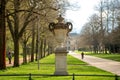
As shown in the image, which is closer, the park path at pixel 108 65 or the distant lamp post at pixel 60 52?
the distant lamp post at pixel 60 52

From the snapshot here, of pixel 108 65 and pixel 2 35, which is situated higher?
pixel 2 35

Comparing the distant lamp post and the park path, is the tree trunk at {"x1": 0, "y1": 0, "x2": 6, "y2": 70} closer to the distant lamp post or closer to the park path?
the distant lamp post

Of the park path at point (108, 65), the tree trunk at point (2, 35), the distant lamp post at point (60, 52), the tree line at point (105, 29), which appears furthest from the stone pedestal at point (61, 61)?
the tree line at point (105, 29)

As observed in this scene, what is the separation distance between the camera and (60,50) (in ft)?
74.5

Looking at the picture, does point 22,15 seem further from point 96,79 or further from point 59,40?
point 96,79

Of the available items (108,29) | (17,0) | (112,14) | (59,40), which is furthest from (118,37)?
(59,40)

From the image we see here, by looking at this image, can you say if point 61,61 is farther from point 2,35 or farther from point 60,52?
point 2,35

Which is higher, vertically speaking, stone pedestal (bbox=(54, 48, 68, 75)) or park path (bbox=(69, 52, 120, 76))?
stone pedestal (bbox=(54, 48, 68, 75))

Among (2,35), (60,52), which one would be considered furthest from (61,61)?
(2,35)

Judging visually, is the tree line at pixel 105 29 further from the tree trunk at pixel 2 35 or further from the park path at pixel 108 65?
the tree trunk at pixel 2 35

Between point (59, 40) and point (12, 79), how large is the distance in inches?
159

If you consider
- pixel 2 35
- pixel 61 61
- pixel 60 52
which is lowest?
pixel 61 61

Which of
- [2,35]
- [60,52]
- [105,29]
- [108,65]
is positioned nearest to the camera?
[60,52]

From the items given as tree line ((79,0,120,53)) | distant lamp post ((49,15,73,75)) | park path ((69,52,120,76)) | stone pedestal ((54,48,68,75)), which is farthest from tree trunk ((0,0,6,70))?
tree line ((79,0,120,53))
